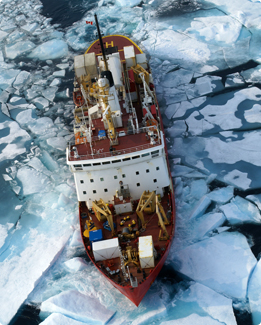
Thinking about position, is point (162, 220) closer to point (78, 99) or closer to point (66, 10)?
point (78, 99)

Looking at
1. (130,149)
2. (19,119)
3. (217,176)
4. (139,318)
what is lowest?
(139,318)

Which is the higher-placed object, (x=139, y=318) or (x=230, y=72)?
(x=230, y=72)

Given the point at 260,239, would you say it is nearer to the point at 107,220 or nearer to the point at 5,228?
the point at 107,220

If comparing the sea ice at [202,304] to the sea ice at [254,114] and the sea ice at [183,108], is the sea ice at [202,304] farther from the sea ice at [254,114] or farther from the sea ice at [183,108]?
the sea ice at [183,108]

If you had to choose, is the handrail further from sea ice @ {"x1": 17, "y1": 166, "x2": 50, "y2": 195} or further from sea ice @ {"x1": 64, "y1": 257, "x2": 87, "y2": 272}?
sea ice @ {"x1": 17, "y1": 166, "x2": 50, "y2": 195}

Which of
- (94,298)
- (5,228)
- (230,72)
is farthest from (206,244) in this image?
(230,72)

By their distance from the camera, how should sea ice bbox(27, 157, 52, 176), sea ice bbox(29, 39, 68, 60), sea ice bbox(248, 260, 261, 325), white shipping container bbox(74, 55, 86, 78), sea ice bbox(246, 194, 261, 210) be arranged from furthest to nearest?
sea ice bbox(29, 39, 68, 60)
white shipping container bbox(74, 55, 86, 78)
sea ice bbox(27, 157, 52, 176)
sea ice bbox(246, 194, 261, 210)
sea ice bbox(248, 260, 261, 325)

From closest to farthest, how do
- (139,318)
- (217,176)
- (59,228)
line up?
(139,318)
(59,228)
(217,176)

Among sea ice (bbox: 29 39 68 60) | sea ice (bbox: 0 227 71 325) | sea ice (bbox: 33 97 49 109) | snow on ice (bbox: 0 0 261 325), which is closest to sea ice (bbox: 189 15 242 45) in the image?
snow on ice (bbox: 0 0 261 325)
